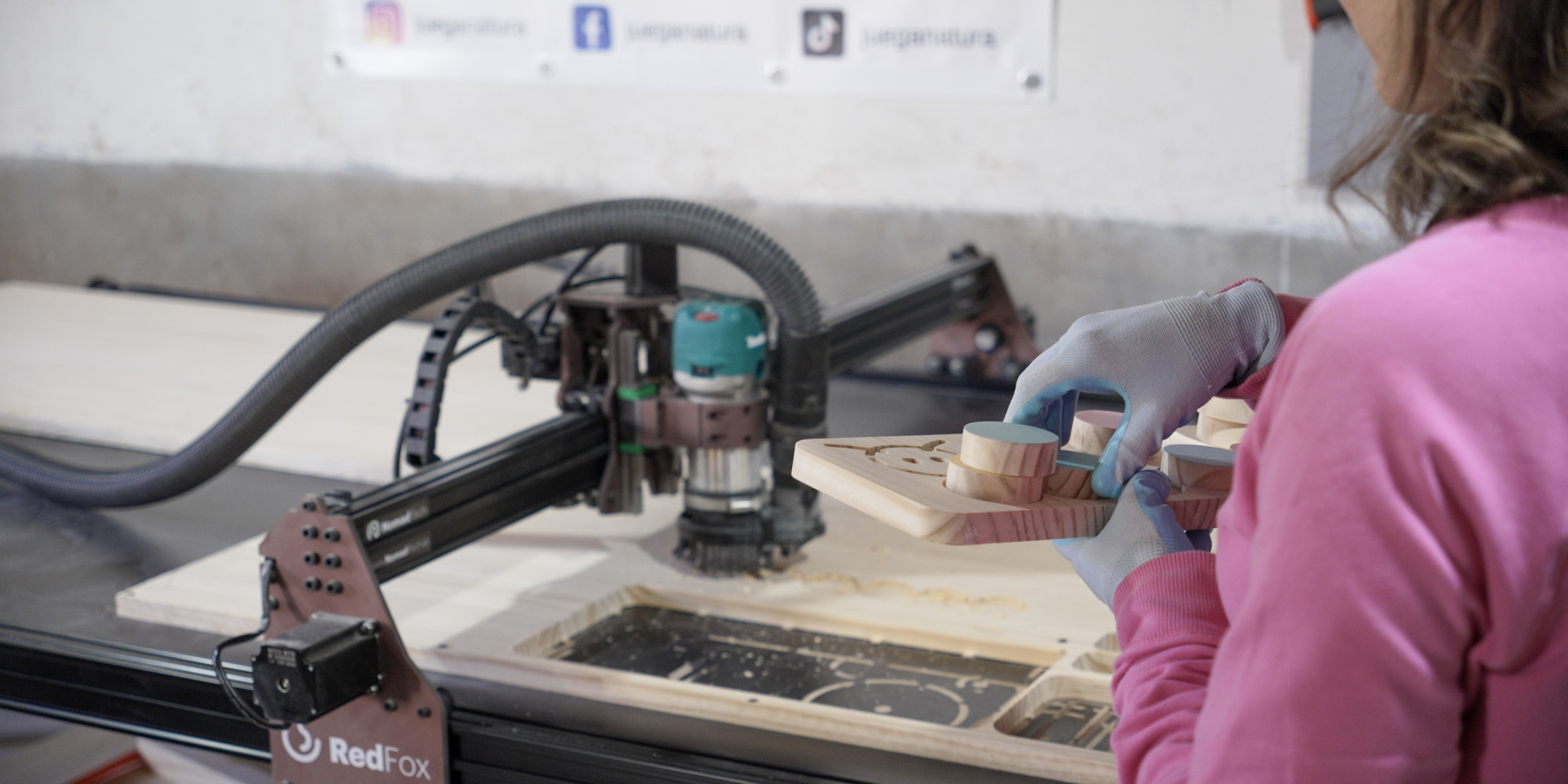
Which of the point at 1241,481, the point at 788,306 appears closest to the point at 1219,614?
the point at 1241,481

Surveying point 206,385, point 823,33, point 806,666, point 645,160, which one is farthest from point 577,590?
point 645,160

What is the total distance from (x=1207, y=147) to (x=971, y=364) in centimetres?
115

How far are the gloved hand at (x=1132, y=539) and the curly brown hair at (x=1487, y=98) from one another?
0.30 metres

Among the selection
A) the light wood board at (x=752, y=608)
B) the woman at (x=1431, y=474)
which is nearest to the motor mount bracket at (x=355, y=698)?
the light wood board at (x=752, y=608)

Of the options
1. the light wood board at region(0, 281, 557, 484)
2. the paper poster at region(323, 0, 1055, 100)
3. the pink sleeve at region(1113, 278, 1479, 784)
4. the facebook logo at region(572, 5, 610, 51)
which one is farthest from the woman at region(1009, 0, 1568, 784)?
the facebook logo at region(572, 5, 610, 51)

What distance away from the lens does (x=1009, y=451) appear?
2.70 feet

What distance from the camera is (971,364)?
Result: 3.01 m

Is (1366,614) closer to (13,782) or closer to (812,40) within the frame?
(13,782)

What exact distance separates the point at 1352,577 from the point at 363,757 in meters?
1.15

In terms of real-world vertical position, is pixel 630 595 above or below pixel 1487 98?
below

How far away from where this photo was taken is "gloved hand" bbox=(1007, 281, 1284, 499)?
2.83 ft

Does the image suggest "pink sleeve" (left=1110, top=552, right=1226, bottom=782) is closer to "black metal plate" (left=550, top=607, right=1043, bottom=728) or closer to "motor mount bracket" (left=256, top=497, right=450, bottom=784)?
"black metal plate" (left=550, top=607, right=1043, bottom=728)

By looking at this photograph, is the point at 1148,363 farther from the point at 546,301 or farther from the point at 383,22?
the point at 383,22

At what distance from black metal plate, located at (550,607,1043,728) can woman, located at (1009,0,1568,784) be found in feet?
2.58
